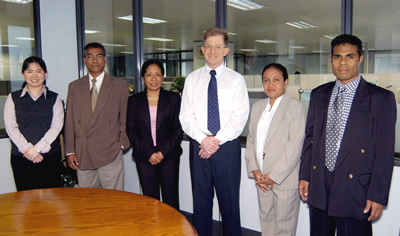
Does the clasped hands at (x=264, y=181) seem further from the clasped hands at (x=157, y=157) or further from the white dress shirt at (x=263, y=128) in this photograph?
the clasped hands at (x=157, y=157)

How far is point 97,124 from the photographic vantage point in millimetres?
2975

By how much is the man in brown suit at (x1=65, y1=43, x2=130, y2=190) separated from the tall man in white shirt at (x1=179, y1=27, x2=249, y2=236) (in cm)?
74

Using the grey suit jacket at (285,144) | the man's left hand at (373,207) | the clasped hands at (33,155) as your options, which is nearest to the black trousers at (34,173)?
the clasped hands at (33,155)

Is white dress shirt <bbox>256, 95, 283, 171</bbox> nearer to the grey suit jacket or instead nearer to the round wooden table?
the grey suit jacket

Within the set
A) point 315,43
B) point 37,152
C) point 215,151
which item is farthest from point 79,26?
point 315,43

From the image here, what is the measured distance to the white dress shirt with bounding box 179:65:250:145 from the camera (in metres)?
2.52

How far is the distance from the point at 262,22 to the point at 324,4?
2773mm

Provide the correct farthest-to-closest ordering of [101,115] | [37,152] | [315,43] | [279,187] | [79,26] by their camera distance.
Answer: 1. [315,43]
2. [79,26]
3. [101,115]
4. [37,152]
5. [279,187]

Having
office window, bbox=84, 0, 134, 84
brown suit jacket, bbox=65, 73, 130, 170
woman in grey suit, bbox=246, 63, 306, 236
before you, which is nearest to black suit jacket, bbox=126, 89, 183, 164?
brown suit jacket, bbox=65, 73, 130, 170

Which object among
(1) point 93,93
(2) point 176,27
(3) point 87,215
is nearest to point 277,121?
(3) point 87,215

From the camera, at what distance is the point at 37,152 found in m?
2.79

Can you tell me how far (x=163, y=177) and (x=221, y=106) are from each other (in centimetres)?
82

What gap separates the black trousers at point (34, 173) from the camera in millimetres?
2824

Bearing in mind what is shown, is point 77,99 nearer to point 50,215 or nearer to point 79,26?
point 50,215
